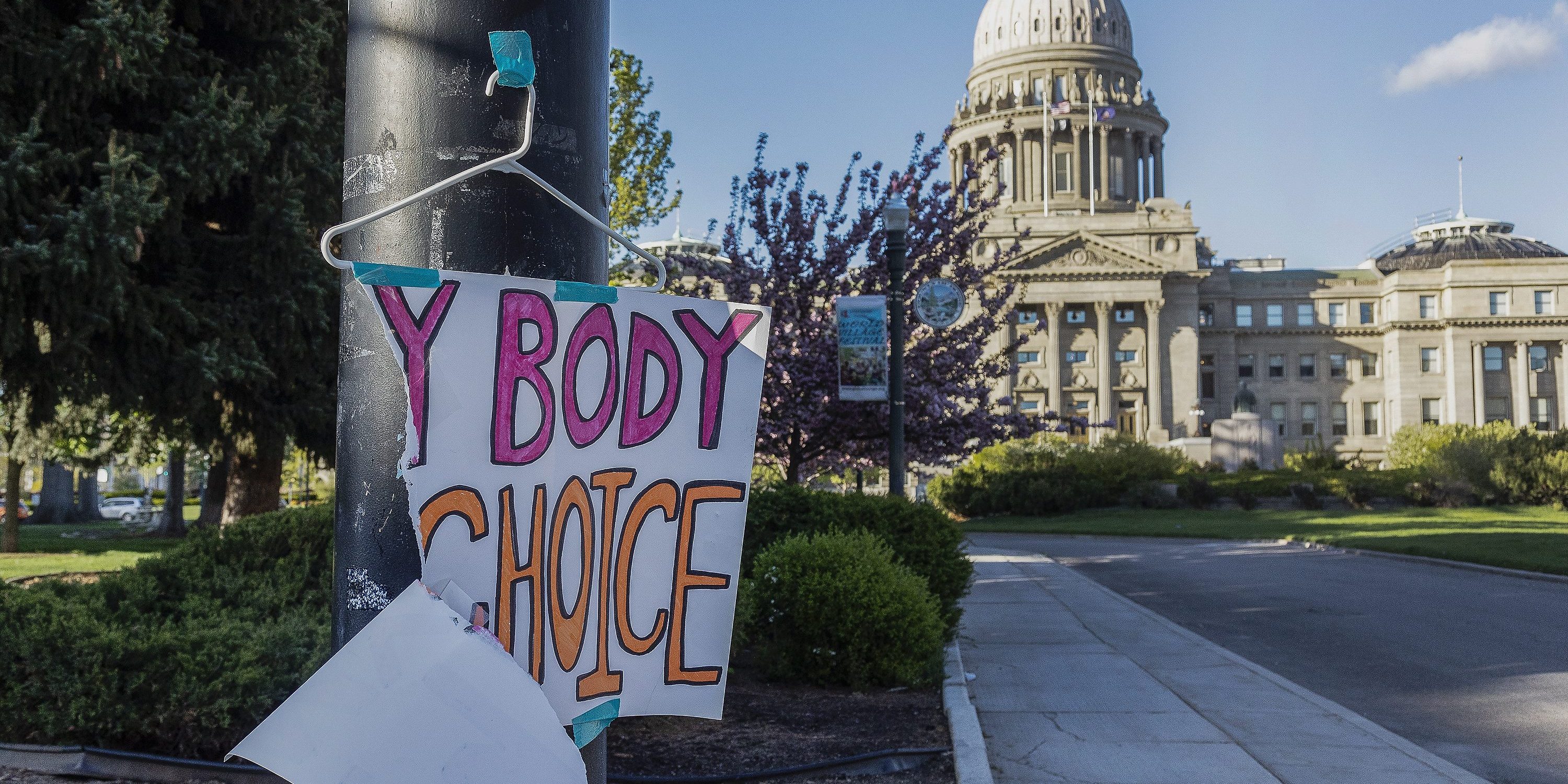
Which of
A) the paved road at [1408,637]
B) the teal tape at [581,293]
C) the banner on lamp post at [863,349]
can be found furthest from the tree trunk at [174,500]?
the teal tape at [581,293]

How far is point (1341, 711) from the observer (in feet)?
26.4

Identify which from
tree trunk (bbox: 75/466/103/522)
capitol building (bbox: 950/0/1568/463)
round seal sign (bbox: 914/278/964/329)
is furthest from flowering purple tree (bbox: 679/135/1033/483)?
capitol building (bbox: 950/0/1568/463)

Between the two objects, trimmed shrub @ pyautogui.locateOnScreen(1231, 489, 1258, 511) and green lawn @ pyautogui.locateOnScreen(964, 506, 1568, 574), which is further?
trimmed shrub @ pyautogui.locateOnScreen(1231, 489, 1258, 511)

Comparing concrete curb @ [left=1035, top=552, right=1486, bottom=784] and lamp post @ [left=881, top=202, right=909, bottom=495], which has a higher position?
lamp post @ [left=881, top=202, right=909, bottom=495]

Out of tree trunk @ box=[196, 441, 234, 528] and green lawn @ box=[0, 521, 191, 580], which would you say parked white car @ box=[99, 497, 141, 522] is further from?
tree trunk @ box=[196, 441, 234, 528]

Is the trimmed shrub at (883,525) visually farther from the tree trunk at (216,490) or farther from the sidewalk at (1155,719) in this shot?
the tree trunk at (216,490)

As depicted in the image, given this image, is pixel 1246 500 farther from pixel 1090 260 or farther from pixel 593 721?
pixel 593 721

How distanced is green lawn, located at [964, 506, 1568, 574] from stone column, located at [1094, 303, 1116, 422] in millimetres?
40434

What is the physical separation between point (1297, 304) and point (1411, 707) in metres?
97.8

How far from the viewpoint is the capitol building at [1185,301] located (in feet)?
297

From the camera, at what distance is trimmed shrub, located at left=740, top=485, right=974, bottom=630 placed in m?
10.4

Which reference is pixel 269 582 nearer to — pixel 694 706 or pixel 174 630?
pixel 174 630

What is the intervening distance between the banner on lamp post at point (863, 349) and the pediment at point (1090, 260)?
258ft

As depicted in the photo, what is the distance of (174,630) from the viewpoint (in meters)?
6.03
